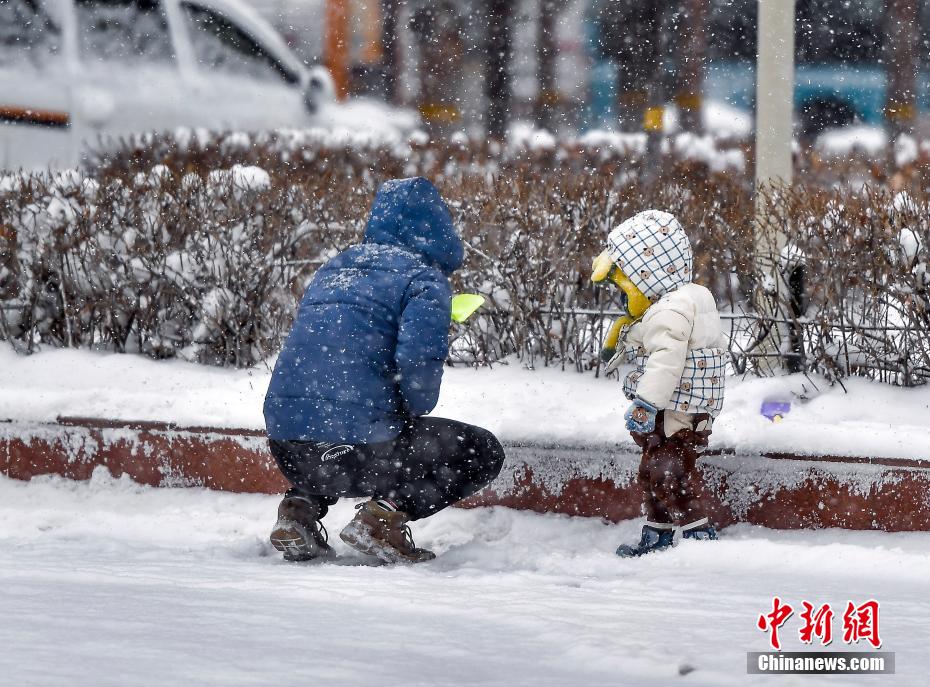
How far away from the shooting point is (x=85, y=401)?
5.21m

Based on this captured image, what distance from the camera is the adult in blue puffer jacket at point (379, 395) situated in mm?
4051

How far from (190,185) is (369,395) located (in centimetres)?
199

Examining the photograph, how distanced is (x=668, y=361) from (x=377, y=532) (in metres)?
1.08

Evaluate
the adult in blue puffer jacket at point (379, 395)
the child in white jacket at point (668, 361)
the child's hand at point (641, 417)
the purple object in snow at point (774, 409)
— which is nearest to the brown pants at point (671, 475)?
the child in white jacket at point (668, 361)

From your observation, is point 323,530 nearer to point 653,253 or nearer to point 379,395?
point 379,395

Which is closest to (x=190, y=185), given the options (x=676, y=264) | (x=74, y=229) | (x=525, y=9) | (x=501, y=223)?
(x=74, y=229)

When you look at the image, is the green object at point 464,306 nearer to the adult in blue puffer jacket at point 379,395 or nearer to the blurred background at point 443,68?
the adult in blue puffer jacket at point 379,395

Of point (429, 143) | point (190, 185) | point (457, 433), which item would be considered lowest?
point (457, 433)

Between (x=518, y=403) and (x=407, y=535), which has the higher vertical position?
(x=518, y=403)

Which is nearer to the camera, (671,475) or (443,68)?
(671,475)

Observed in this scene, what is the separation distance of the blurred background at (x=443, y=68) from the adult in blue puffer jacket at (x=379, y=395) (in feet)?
14.2

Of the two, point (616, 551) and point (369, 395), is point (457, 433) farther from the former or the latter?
point (616, 551)

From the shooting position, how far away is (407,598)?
3613mm

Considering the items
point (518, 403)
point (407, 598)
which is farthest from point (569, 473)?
point (407, 598)
